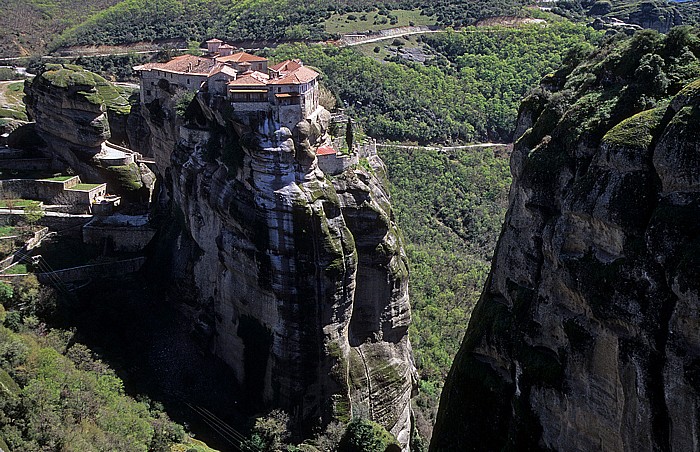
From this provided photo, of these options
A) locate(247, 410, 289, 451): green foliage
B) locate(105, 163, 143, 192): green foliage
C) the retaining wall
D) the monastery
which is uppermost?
the monastery

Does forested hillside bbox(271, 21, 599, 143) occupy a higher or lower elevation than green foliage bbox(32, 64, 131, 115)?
lower

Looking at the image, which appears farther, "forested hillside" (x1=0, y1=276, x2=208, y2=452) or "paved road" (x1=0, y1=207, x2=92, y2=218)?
"paved road" (x1=0, y1=207, x2=92, y2=218)

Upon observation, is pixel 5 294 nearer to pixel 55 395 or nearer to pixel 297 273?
pixel 55 395

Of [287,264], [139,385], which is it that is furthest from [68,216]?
[287,264]

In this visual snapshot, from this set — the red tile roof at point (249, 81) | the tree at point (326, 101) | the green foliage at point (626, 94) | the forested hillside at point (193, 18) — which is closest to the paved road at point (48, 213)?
the red tile roof at point (249, 81)

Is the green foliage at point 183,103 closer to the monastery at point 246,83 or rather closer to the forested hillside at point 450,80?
the monastery at point 246,83

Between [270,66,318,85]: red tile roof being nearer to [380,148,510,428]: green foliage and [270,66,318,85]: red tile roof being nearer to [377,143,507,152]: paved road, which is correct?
[380,148,510,428]: green foliage

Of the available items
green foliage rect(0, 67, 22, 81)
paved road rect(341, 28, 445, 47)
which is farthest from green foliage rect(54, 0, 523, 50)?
green foliage rect(0, 67, 22, 81)
